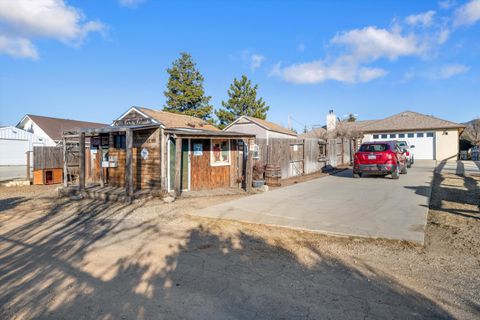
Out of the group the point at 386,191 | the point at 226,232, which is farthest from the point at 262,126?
the point at 226,232

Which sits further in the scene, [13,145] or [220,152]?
[13,145]

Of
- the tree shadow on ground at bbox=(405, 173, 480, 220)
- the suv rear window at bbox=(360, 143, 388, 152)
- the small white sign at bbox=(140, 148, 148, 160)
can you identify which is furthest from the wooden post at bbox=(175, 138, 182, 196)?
the suv rear window at bbox=(360, 143, 388, 152)

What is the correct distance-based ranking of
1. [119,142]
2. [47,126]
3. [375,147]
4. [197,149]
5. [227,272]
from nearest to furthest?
1. [227,272]
2. [197,149]
3. [119,142]
4. [375,147]
5. [47,126]

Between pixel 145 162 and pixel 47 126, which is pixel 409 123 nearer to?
pixel 145 162

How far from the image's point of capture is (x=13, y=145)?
28.9 metres

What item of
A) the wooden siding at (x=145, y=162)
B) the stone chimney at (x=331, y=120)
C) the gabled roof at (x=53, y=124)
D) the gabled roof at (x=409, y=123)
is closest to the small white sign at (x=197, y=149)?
the wooden siding at (x=145, y=162)

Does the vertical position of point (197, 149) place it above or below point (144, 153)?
above

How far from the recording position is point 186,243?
545 centimetres

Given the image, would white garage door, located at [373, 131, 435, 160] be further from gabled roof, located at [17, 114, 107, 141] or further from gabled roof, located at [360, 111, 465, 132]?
gabled roof, located at [17, 114, 107, 141]

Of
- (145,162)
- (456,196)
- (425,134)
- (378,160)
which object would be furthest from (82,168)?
(425,134)

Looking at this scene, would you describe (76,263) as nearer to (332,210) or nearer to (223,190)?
(332,210)

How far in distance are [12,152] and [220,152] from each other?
26.9 m

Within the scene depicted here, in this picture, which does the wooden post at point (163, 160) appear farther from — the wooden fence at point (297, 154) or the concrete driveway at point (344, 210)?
the wooden fence at point (297, 154)

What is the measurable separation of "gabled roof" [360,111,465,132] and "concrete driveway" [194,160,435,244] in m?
21.4
